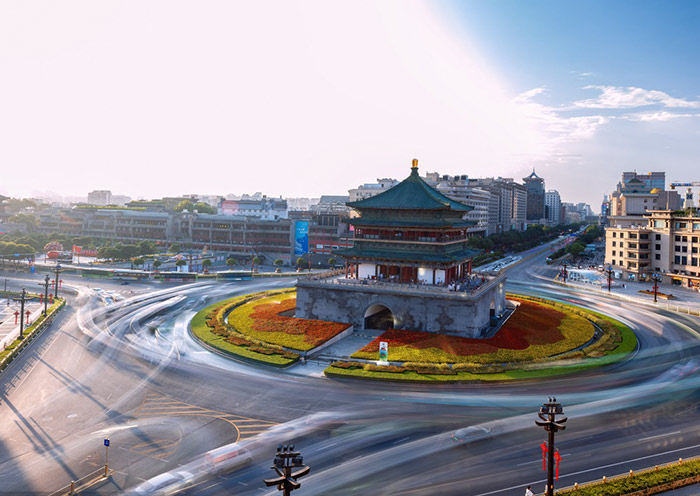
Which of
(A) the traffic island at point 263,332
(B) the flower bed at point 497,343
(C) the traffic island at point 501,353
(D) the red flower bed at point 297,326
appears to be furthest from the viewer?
(D) the red flower bed at point 297,326

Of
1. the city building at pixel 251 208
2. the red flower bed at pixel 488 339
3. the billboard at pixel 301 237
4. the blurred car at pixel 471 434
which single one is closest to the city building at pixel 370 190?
the city building at pixel 251 208

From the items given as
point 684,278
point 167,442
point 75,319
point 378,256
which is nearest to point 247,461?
point 167,442

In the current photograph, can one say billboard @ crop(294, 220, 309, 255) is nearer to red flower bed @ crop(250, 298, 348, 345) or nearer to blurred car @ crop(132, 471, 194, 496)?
red flower bed @ crop(250, 298, 348, 345)

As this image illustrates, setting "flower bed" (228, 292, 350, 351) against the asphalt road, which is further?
"flower bed" (228, 292, 350, 351)

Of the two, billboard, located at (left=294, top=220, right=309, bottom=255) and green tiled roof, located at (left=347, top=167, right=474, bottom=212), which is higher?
green tiled roof, located at (left=347, top=167, right=474, bottom=212)

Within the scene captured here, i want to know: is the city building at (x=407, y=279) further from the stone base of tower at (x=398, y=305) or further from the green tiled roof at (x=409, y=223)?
the green tiled roof at (x=409, y=223)

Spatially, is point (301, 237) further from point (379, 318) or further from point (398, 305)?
point (398, 305)

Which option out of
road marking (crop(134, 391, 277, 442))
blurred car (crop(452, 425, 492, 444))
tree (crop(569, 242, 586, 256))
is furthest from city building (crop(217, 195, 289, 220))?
blurred car (crop(452, 425, 492, 444))

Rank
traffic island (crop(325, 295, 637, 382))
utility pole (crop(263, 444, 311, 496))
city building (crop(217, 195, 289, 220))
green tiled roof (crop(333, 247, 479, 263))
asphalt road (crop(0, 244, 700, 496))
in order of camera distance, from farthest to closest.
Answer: city building (crop(217, 195, 289, 220)) → green tiled roof (crop(333, 247, 479, 263)) → traffic island (crop(325, 295, 637, 382)) → asphalt road (crop(0, 244, 700, 496)) → utility pole (crop(263, 444, 311, 496))
